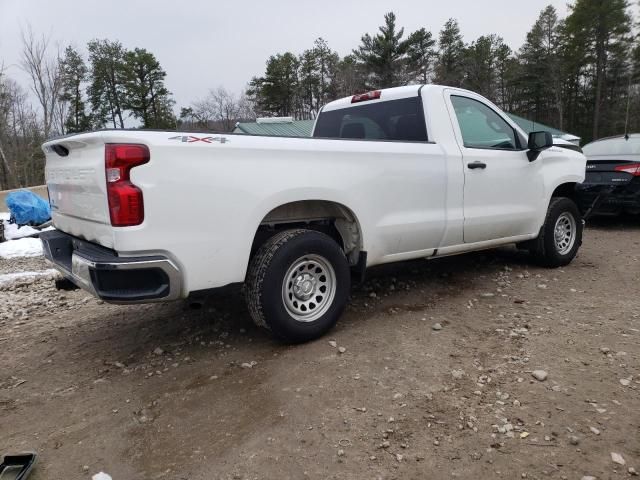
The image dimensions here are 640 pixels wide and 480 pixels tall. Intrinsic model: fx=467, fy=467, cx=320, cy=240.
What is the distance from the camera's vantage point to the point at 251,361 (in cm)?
338

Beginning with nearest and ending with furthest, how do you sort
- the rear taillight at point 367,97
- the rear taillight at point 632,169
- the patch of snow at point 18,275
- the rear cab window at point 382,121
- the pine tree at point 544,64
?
the rear cab window at point 382,121, the rear taillight at point 367,97, the patch of snow at point 18,275, the rear taillight at point 632,169, the pine tree at point 544,64

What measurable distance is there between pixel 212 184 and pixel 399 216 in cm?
170

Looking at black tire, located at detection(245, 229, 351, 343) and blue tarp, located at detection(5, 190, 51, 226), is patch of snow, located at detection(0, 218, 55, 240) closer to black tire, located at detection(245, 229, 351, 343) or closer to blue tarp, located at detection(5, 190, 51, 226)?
blue tarp, located at detection(5, 190, 51, 226)

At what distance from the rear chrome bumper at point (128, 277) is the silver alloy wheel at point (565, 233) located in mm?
4636

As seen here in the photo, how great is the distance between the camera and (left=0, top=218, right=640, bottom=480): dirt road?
2.28 metres

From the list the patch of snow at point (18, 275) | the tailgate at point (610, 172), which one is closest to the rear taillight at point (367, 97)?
the patch of snow at point (18, 275)

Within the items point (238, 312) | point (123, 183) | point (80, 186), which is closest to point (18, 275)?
point (238, 312)

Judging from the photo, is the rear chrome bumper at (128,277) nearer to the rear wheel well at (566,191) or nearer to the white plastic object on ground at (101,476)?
the white plastic object on ground at (101,476)

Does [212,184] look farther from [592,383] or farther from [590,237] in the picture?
[590,237]

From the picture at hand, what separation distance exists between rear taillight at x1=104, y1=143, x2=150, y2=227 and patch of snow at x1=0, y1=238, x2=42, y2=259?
23.6 feet

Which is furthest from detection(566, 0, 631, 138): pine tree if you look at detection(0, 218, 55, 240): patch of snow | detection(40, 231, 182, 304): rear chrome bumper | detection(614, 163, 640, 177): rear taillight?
detection(40, 231, 182, 304): rear chrome bumper

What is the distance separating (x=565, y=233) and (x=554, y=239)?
40cm

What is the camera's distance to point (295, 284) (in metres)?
3.48

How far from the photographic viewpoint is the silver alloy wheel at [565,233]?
564 cm
